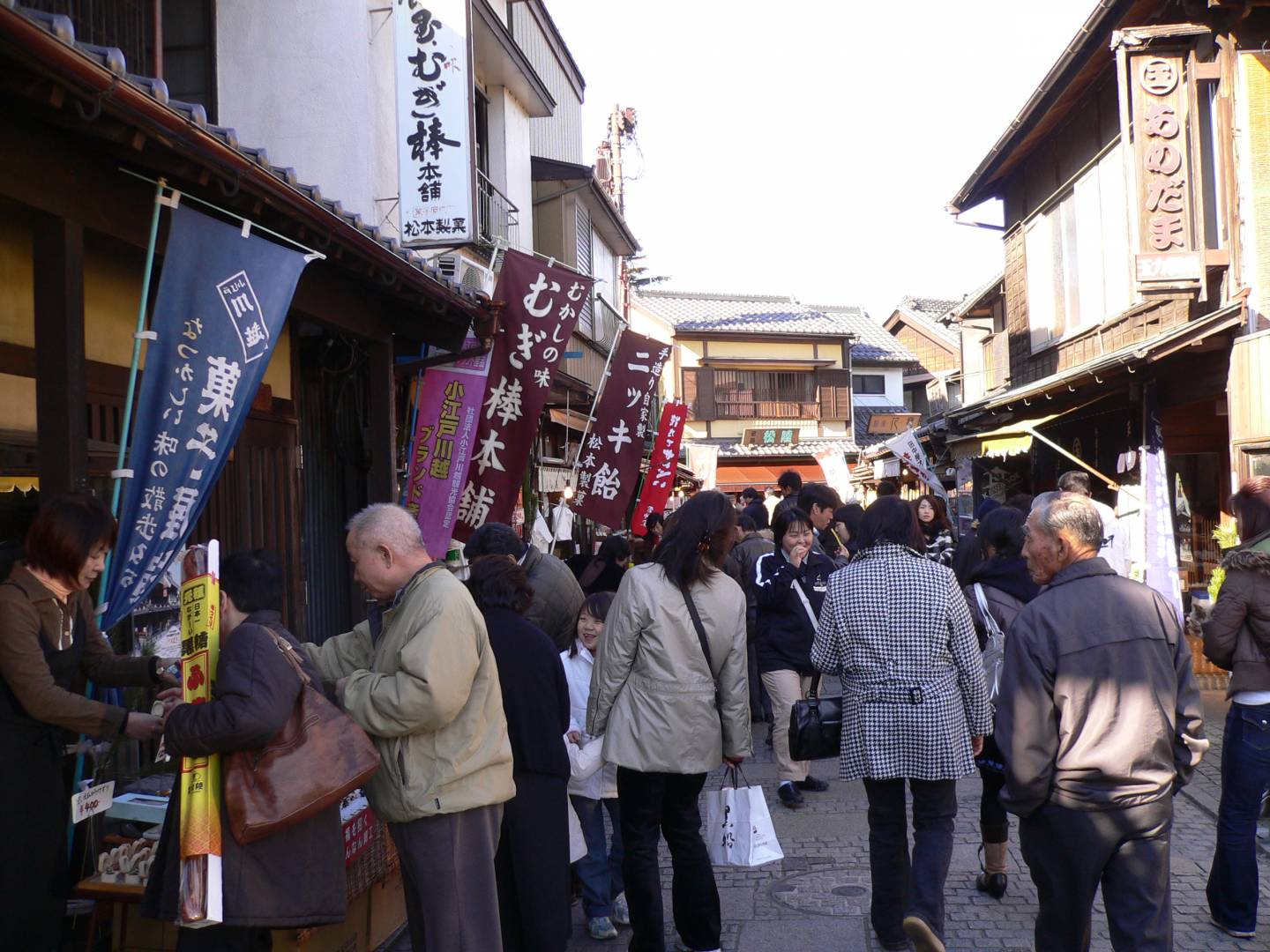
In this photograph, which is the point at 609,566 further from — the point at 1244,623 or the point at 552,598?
the point at 1244,623

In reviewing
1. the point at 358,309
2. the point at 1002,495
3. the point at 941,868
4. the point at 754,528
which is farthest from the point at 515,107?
the point at 941,868

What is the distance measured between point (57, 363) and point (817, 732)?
3851mm

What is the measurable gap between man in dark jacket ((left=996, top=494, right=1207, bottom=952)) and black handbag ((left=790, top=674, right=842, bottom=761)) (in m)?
1.34

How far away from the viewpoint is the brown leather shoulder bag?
366cm

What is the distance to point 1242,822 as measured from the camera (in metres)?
5.20

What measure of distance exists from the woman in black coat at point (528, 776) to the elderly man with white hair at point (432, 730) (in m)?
0.38

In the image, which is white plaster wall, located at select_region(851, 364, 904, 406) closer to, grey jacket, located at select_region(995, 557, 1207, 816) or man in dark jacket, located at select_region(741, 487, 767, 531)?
man in dark jacket, located at select_region(741, 487, 767, 531)

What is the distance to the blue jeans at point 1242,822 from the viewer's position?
17.0 feet

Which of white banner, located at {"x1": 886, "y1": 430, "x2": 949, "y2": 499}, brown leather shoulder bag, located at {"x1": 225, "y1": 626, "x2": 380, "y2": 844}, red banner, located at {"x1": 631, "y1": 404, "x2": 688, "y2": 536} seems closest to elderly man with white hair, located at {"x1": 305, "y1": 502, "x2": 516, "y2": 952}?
brown leather shoulder bag, located at {"x1": 225, "y1": 626, "x2": 380, "y2": 844}

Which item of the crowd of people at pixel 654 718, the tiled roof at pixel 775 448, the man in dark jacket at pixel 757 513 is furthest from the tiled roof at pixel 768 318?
the crowd of people at pixel 654 718

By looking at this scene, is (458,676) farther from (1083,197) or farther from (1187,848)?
(1083,197)

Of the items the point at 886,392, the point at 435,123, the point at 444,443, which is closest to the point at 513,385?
the point at 444,443

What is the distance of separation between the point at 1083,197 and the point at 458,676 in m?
14.0

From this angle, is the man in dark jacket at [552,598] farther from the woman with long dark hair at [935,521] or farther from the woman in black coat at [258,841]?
the woman with long dark hair at [935,521]
